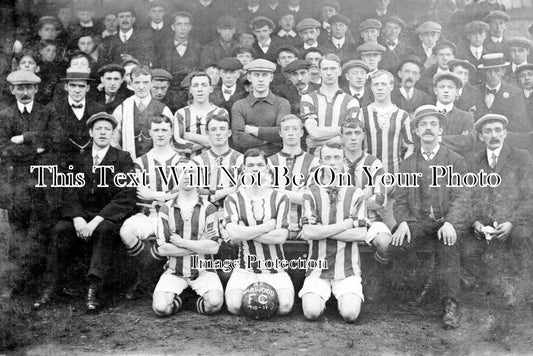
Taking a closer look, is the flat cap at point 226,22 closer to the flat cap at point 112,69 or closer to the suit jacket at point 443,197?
the flat cap at point 112,69

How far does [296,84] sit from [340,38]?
599 millimetres

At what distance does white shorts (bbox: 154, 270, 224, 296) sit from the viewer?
19.0 feet

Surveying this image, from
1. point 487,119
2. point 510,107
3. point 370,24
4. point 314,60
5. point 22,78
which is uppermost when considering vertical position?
point 370,24

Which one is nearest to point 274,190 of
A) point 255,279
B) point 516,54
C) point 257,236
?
point 257,236

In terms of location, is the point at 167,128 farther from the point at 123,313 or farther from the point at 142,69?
the point at 123,313

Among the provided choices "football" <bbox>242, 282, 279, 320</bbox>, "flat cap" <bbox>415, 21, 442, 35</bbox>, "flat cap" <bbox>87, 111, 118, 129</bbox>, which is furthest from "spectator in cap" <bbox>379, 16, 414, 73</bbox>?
"flat cap" <bbox>87, 111, 118, 129</bbox>

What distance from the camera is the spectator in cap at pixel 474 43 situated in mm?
6402

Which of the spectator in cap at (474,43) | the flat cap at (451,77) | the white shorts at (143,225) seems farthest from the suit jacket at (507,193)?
the white shorts at (143,225)

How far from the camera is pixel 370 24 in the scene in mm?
6461

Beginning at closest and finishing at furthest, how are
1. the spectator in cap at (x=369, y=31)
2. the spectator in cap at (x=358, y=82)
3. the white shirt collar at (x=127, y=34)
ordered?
the spectator in cap at (x=358, y=82)
the spectator in cap at (x=369, y=31)
the white shirt collar at (x=127, y=34)

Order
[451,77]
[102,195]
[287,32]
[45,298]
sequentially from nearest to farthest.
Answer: [45,298]
[102,195]
[451,77]
[287,32]

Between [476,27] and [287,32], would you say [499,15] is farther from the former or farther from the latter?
[287,32]

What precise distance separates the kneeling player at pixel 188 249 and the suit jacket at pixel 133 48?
1.44 m

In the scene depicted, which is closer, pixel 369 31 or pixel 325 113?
pixel 325 113
